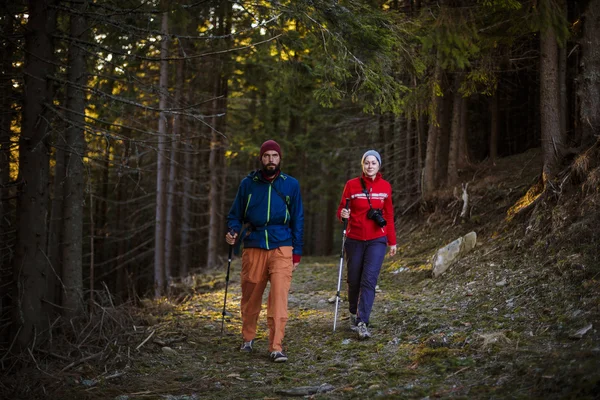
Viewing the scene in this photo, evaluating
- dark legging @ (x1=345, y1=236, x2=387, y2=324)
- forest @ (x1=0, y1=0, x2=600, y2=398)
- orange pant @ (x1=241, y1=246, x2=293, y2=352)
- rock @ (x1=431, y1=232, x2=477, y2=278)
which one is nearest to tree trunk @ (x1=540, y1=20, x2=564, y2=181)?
forest @ (x1=0, y1=0, x2=600, y2=398)

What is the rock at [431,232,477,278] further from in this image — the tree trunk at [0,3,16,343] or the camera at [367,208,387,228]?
the tree trunk at [0,3,16,343]

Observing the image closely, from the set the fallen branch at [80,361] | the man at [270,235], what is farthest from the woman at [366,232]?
the fallen branch at [80,361]

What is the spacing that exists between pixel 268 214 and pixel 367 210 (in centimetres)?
151

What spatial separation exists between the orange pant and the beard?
2.98 ft

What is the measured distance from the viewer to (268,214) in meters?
6.29

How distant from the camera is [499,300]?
697 cm

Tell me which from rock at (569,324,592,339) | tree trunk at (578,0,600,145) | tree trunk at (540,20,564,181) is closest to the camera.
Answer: rock at (569,324,592,339)

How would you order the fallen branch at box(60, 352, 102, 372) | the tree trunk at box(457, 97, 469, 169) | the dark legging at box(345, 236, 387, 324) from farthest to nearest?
the tree trunk at box(457, 97, 469, 169), the dark legging at box(345, 236, 387, 324), the fallen branch at box(60, 352, 102, 372)

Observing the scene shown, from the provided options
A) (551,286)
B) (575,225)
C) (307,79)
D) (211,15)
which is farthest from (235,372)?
(211,15)

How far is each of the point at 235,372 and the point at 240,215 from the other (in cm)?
185

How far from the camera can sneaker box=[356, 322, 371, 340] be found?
6.65 m

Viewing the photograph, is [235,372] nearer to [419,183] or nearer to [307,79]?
[307,79]

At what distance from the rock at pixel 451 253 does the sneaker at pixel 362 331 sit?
3.41 m

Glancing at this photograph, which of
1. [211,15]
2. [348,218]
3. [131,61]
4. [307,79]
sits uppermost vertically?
[211,15]
